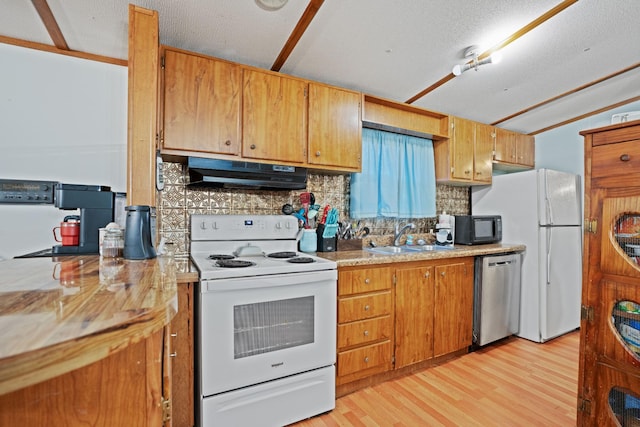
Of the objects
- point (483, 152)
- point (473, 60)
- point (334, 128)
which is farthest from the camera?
point (483, 152)

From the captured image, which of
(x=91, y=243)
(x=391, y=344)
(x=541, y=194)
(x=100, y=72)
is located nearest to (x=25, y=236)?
(x=91, y=243)

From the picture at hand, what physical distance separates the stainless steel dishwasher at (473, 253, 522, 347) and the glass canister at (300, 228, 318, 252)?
1494 millimetres

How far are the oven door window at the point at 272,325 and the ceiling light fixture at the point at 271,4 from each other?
1.66m

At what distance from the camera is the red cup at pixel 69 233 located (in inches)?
58.8

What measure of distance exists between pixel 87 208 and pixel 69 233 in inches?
6.0

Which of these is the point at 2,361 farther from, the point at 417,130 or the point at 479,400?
the point at 417,130

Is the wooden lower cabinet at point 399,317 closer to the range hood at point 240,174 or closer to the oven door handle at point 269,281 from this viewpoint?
the oven door handle at point 269,281

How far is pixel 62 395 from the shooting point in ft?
1.89

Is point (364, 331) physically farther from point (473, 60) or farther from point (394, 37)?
point (473, 60)

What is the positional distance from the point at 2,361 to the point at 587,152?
2.23m

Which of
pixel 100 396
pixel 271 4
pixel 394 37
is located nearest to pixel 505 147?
pixel 394 37

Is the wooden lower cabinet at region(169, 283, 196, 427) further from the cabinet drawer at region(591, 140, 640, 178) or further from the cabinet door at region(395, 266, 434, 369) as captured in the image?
the cabinet drawer at region(591, 140, 640, 178)

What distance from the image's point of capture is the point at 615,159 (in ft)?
4.78

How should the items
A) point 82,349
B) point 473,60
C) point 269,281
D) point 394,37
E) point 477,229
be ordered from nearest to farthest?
point 82,349, point 269,281, point 394,37, point 473,60, point 477,229
